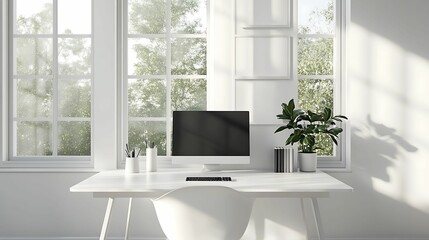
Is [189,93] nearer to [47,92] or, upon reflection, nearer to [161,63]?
[161,63]

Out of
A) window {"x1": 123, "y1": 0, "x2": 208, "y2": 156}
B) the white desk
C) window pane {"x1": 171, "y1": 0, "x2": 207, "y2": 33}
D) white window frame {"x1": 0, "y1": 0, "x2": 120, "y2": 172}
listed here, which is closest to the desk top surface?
the white desk

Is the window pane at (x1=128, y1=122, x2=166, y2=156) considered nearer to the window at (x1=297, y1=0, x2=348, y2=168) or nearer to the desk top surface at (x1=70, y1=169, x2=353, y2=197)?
the desk top surface at (x1=70, y1=169, x2=353, y2=197)

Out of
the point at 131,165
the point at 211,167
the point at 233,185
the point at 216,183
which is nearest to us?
the point at 233,185

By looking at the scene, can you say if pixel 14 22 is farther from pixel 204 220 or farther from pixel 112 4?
pixel 204 220

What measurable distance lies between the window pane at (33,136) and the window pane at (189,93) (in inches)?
43.1

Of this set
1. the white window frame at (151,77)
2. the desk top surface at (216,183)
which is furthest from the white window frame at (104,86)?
the desk top surface at (216,183)

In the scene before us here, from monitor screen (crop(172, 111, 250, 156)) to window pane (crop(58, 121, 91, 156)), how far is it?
2.97 feet

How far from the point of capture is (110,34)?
3.65m

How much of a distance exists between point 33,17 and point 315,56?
95.1 inches

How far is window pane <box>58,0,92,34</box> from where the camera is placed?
3828 millimetres

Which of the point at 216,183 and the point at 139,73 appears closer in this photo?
the point at 216,183

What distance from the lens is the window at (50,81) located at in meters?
3.81

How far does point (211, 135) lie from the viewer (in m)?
3.38

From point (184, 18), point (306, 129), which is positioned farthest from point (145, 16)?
point (306, 129)
